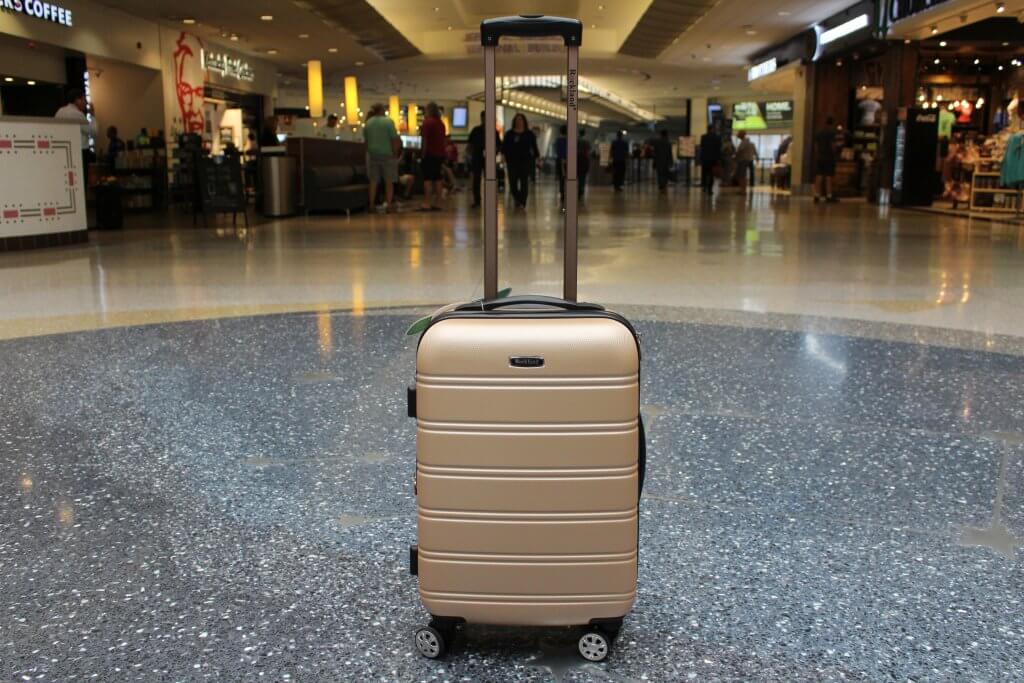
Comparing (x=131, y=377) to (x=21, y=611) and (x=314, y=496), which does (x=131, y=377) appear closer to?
(x=314, y=496)

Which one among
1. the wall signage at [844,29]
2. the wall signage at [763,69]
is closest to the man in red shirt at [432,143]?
the wall signage at [844,29]

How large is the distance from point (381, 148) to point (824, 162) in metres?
9.57

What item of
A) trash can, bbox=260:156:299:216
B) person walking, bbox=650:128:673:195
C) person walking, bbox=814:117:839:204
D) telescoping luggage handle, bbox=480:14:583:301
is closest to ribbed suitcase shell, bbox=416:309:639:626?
telescoping luggage handle, bbox=480:14:583:301

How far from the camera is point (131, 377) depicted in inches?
141

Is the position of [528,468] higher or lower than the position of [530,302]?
lower

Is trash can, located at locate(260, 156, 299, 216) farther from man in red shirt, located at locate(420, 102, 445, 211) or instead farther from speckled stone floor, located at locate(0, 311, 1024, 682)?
speckled stone floor, located at locate(0, 311, 1024, 682)

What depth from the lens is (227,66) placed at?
20.4 metres

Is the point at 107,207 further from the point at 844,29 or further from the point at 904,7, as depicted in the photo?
the point at 844,29

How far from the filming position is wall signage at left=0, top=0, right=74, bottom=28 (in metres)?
12.3

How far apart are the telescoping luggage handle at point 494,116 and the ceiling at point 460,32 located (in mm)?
14446

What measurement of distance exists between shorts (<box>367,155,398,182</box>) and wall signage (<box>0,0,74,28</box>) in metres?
4.79

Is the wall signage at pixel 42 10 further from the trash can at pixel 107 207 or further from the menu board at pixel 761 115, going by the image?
the menu board at pixel 761 115

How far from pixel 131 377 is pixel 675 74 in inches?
1065

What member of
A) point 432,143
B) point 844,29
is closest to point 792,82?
point 844,29
